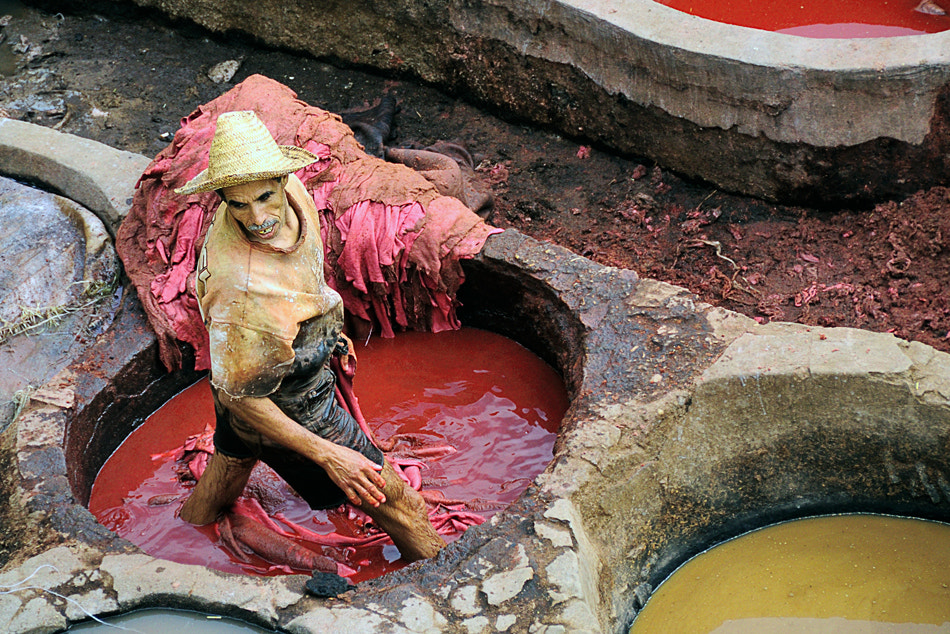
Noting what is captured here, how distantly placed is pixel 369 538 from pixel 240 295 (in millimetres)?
1302

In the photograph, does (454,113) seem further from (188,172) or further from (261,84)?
(188,172)

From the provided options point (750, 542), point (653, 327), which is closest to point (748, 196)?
point (653, 327)

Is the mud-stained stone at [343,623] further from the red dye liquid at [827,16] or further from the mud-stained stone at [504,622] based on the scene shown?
the red dye liquid at [827,16]

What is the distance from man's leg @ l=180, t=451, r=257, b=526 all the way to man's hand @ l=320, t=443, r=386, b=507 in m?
0.55

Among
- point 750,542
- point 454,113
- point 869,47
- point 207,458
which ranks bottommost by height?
point 207,458

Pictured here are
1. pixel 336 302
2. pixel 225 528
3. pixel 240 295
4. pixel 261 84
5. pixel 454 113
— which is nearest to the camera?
pixel 240 295

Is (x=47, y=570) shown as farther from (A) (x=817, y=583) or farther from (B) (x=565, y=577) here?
(A) (x=817, y=583)

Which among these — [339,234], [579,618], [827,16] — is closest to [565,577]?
[579,618]

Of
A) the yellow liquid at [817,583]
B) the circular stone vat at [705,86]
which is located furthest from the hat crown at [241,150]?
the circular stone vat at [705,86]

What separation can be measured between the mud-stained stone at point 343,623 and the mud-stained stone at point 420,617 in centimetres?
3

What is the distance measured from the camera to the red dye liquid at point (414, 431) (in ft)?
13.0

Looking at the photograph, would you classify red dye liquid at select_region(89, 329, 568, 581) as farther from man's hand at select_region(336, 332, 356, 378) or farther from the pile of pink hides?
man's hand at select_region(336, 332, 356, 378)

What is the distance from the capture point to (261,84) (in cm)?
495

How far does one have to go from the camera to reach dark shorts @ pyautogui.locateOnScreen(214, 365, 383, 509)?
3.38 meters
